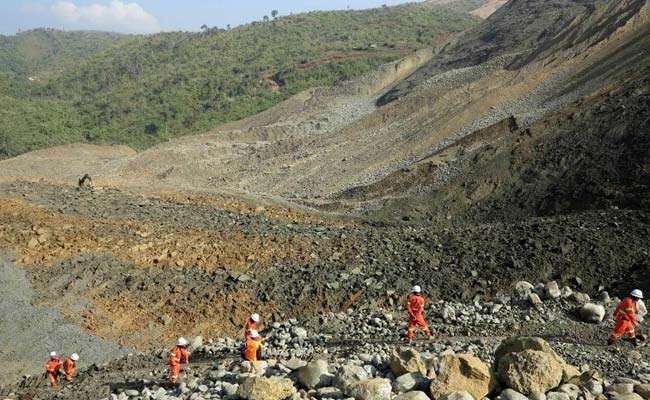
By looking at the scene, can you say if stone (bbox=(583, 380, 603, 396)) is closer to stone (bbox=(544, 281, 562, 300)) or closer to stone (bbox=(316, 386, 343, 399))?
stone (bbox=(316, 386, 343, 399))

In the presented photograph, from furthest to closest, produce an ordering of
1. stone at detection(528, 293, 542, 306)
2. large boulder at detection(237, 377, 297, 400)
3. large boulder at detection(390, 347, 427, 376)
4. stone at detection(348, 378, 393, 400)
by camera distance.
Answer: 1. stone at detection(528, 293, 542, 306)
2. large boulder at detection(390, 347, 427, 376)
3. large boulder at detection(237, 377, 297, 400)
4. stone at detection(348, 378, 393, 400)

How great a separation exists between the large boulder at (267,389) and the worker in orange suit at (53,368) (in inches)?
179

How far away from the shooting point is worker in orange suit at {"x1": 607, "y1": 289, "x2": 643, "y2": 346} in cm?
812

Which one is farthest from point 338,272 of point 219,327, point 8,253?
point 8,253

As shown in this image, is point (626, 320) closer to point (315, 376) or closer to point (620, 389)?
point (620, 389)

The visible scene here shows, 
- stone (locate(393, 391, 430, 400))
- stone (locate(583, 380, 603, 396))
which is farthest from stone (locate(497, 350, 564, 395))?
stone (locate(393, 391, 430, 400))

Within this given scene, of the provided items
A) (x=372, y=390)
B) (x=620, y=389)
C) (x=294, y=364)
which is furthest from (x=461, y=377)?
(x=294, y=364)

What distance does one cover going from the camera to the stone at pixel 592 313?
29.9 ft

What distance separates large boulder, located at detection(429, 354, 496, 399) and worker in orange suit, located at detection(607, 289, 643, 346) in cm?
308

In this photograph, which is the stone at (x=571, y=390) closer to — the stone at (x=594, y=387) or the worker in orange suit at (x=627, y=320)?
the stone at (x=594, y=387)

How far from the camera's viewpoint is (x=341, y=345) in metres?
9.01

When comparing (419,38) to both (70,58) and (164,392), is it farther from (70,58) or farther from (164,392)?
(70,58)

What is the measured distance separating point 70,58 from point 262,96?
78.1 m

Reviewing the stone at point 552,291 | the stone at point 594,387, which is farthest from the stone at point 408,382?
the stone at point 552,291
